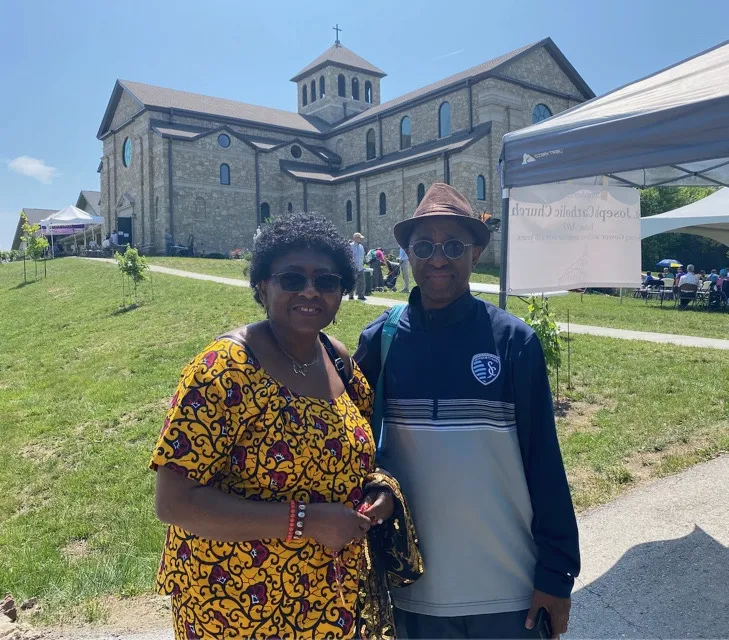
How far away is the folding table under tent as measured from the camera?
11.4 ft

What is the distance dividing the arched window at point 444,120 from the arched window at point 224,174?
559 inches

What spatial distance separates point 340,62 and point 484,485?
52.9 metres

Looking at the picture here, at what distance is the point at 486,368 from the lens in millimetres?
2086

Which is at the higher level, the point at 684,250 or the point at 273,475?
the point at 684,250

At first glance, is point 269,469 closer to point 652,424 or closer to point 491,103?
point 652,424

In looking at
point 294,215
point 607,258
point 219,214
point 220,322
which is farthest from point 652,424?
point 219,214

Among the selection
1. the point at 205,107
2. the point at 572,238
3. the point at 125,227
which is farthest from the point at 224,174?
the point at 572,238

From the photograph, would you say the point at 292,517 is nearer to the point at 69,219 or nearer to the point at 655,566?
the point at 655,566

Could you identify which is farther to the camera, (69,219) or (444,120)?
(444,120)

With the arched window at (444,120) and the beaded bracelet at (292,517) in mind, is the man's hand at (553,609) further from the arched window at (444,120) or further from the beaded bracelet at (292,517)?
the arched window at (444,120)

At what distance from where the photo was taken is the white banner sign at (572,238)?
4918 mm

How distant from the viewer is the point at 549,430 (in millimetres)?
2090

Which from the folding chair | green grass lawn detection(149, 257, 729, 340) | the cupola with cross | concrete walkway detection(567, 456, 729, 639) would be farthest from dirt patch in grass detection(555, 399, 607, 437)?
the cupola with cross

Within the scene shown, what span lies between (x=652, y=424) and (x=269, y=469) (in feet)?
19.4
